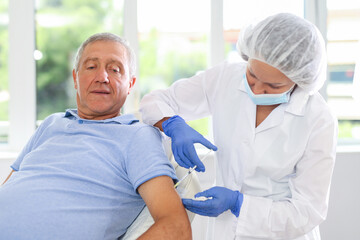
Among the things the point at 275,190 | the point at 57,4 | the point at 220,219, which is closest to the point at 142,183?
the point at 220,219

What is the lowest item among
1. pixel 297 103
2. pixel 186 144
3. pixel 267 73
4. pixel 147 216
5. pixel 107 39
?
pixel 147 216

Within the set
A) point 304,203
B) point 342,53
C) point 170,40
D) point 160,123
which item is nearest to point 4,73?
point 170,40

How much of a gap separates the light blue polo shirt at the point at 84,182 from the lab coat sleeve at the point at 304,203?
0.31 metres

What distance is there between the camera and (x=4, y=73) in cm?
260

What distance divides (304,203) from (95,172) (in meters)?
0.74

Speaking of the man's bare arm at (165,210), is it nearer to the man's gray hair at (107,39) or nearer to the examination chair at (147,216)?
the examination chair at (147,216)

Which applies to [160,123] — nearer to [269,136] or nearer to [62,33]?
[269,136]

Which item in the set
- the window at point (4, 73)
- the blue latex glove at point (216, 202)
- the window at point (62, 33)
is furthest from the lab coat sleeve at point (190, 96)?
the window at point (4, 73)

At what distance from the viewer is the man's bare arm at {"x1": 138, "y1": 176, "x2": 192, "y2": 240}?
114 centimetres

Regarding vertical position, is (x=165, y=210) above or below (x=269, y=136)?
below

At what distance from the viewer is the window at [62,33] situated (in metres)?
2.54

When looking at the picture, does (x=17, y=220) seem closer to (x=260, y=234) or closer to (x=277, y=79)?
(x=260, y=234)

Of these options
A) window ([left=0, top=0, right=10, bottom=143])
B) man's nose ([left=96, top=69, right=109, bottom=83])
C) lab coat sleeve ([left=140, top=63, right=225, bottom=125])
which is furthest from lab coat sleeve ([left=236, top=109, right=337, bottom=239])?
window ([left=0, top=0, right=10, bottom=143])

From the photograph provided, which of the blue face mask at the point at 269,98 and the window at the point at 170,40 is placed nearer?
the blue face mask at the point at 269,98
